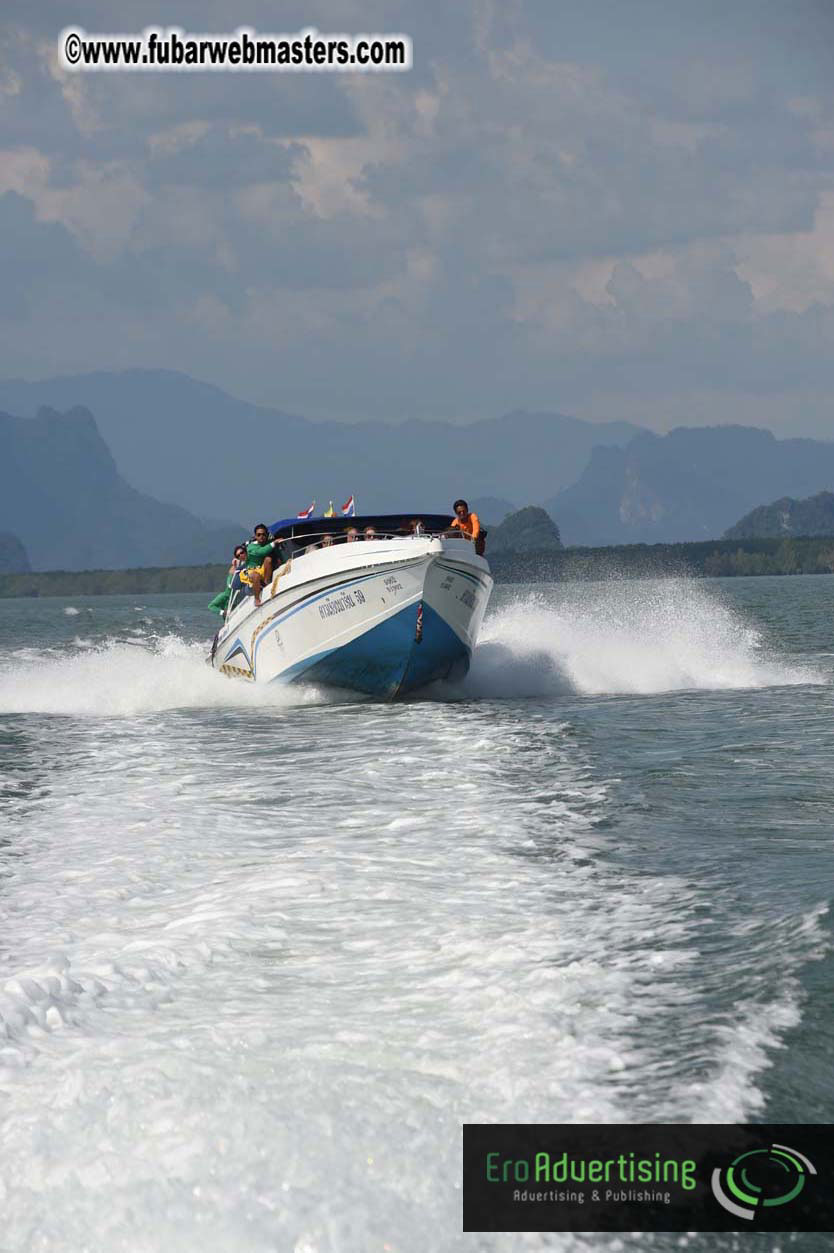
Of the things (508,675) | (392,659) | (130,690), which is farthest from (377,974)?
(130,690)

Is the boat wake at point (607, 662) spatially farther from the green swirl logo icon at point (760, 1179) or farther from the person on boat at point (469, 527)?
the green swirl logo icon at point (760, 1179)

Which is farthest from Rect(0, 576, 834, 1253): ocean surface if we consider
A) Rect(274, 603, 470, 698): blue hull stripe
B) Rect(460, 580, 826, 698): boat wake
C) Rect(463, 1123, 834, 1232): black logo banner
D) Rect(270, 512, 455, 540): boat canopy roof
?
Rect(460, 580, 826, 698): boat wake

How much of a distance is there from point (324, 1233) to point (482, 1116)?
2.78ft

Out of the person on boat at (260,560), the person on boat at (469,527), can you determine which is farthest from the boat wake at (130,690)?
the person on boat at (469,527)

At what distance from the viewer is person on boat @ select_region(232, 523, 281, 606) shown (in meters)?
18.8

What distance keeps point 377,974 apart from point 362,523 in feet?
42.7

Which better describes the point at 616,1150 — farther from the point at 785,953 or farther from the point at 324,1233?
the point at 785,953

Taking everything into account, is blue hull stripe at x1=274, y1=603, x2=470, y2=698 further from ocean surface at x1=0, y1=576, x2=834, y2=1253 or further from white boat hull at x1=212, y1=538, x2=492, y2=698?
ocean surface at x1=0, y1=576, x2=834, y2=1253

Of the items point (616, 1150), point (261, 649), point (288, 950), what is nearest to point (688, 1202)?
point (616, 1150)

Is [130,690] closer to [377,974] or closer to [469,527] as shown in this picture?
[469,527]

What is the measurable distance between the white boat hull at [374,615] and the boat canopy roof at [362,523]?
95 cm

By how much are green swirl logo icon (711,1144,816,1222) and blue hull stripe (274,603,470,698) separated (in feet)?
43.3

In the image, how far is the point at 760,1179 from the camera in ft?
14.0

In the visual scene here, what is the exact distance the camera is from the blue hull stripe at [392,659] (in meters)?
17.7
